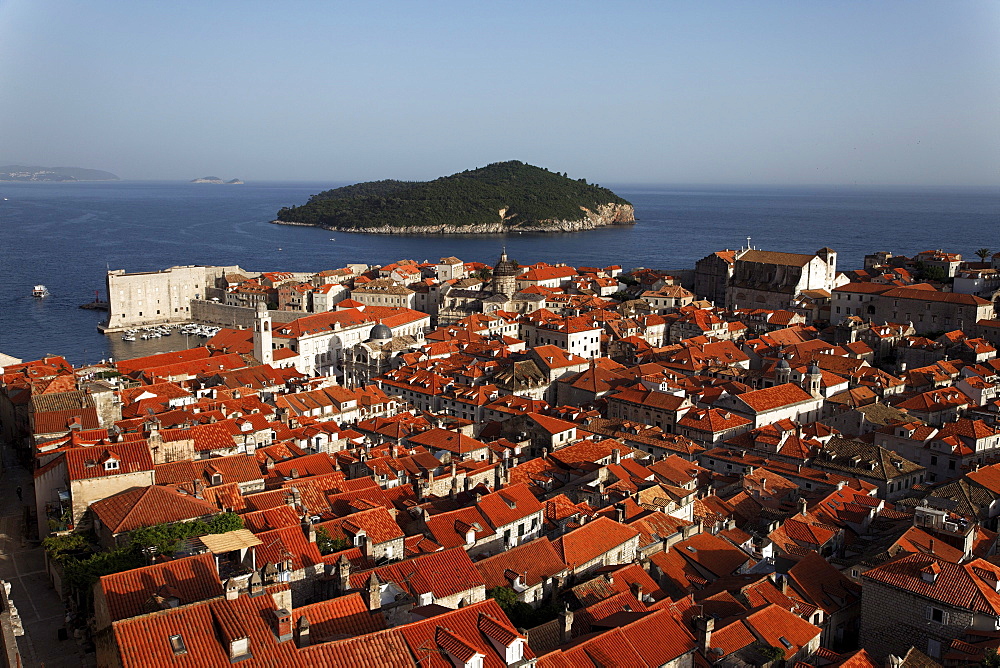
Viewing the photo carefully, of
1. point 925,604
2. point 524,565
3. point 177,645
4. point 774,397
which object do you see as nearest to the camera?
point 177,645

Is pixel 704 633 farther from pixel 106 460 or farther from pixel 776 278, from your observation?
pixel 776 278

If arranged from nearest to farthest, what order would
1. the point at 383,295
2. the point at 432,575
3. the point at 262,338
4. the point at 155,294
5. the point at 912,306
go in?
the point at 432,575, the point at 262,338, the point at 912,306, the point at 383,295, the point at 155,294

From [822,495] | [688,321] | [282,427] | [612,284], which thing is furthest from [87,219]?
[822,495]

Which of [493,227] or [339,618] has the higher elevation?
[339,618]

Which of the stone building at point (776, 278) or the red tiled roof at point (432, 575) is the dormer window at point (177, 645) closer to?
the red tiled roof at point (432, 575)

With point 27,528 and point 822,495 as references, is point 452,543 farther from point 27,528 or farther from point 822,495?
point 822,495

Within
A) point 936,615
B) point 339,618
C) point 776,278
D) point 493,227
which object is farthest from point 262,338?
point 493,227
